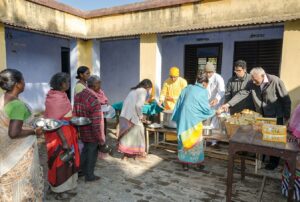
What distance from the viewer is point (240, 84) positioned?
4832mm

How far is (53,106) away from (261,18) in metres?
4.79

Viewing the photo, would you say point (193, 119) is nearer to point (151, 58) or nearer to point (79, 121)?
point (79, 121)

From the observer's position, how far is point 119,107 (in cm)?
700

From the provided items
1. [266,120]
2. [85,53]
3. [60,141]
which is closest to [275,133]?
[266,120]

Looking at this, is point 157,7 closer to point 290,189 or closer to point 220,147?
point 220,147

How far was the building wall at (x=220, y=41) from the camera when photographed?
7.08 meters

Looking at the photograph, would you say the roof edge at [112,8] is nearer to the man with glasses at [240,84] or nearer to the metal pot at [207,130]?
the man with glasses at [240,84]

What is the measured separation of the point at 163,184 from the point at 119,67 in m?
7.33

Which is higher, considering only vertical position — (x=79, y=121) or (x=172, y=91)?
(x=172, y=91)

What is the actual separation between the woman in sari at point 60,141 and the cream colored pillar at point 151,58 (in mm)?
3900

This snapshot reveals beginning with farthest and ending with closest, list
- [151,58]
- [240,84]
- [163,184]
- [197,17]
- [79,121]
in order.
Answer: [151,58], [197,17], [240,84], [163,184], [79,121]

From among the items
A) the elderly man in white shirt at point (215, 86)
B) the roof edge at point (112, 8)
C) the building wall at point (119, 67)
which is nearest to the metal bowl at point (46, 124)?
the elderly man in white shirt at point (215, 86)

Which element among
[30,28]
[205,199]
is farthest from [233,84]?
[30,28]

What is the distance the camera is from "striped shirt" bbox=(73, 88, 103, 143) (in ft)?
11.3
